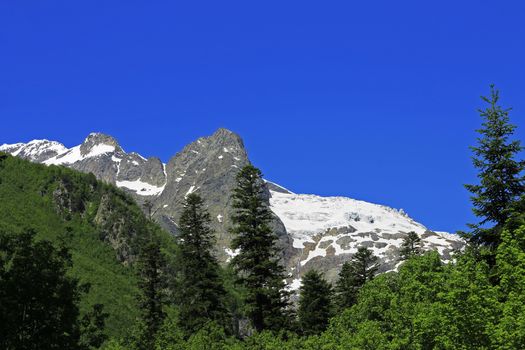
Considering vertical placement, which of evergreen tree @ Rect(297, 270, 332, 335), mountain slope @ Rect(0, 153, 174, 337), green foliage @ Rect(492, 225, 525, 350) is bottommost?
green foliage @ Rect(492, 225, 525, 350)

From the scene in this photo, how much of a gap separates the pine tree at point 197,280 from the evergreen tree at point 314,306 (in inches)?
697

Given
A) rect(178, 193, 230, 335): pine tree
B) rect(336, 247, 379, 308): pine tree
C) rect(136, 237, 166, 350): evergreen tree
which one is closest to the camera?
rect(178, 193, 230, 335): pine tree

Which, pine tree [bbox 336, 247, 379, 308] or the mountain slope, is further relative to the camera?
the mountain slope

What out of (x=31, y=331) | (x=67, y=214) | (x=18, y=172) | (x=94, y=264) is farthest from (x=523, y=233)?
(x=18, y=172)

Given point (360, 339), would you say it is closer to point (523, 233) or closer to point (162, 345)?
point (523, 233)

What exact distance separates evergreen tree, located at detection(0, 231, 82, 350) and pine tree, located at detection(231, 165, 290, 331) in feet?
63.6

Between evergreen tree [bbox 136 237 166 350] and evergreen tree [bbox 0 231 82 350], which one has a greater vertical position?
evergreen tree [bbox 136 237 166 350]

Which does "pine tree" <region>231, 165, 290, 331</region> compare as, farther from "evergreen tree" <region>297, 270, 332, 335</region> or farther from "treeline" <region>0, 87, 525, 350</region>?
"evergreen tree" <region>297, 270, 332, 335</region>

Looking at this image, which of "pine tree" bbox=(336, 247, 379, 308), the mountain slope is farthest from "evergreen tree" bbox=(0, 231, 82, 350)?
the mountain slope

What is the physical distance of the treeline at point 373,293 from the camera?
21688mm

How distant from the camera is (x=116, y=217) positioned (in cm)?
14438

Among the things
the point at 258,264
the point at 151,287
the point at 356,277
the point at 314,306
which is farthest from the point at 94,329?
the point at 314,306

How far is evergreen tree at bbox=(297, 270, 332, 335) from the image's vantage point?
216ft

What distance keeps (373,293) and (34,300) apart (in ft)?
60.3
